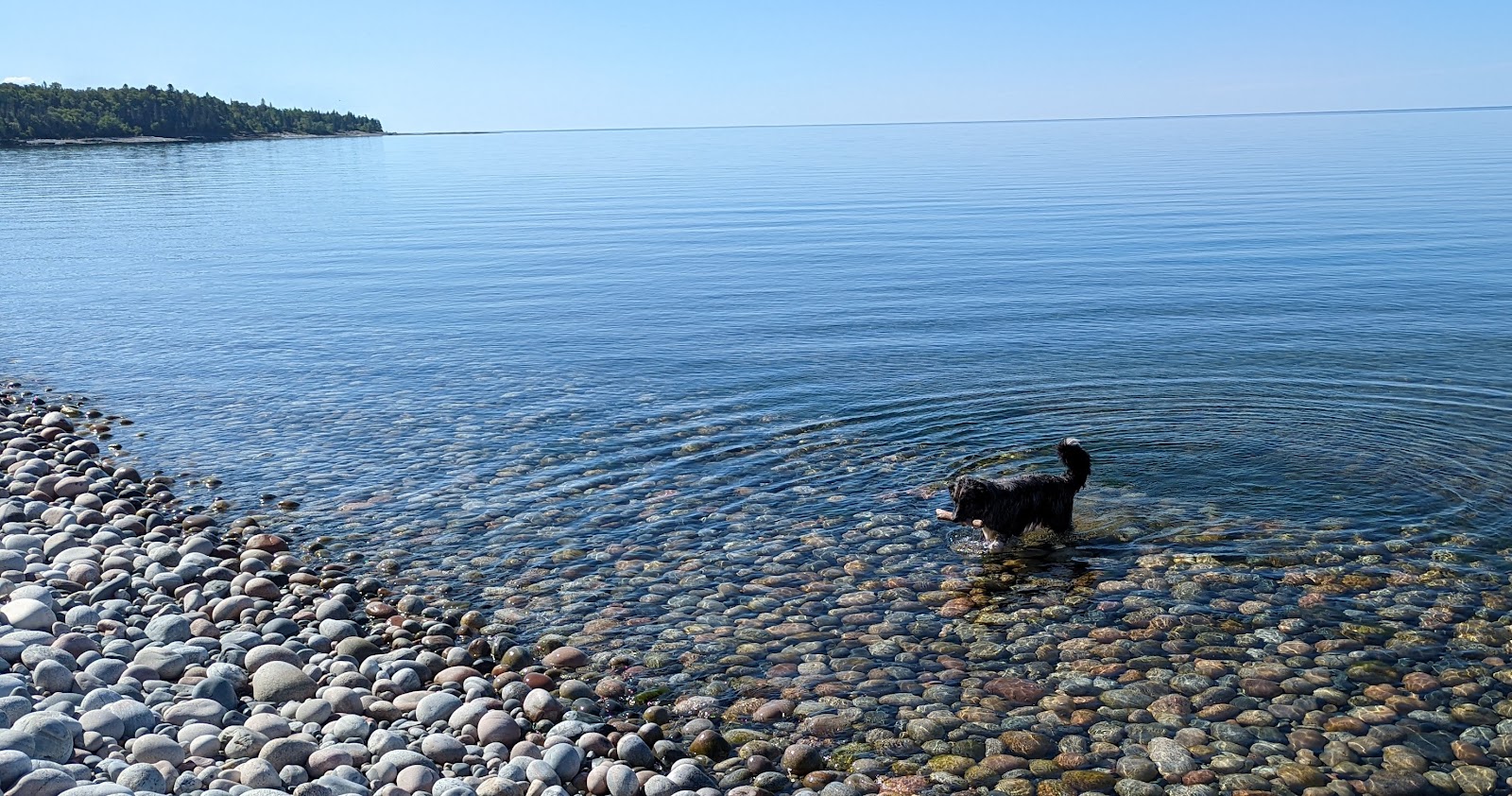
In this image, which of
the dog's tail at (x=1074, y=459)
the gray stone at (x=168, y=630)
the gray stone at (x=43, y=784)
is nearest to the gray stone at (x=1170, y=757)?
the dog's tail at (x=1074, y=459)

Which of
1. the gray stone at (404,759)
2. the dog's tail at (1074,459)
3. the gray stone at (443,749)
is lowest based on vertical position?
the gray stone at (443,749)

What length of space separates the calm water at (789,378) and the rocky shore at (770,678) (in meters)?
0.62

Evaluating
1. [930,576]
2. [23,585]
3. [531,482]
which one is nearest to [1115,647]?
[930,576]

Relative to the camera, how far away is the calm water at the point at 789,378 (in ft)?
41.9

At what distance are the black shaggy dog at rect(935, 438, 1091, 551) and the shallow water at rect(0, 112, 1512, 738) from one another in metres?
0.37

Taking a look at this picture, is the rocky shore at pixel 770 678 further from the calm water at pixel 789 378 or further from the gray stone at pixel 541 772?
the calm water at pixel 789 378

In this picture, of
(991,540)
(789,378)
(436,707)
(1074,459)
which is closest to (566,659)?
(436,707)

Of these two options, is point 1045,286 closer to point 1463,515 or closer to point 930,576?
point 1463,515

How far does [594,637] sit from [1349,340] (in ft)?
56.9

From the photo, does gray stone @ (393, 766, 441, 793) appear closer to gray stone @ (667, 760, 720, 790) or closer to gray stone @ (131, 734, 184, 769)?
gray stone @ (131, 734, 184, 769)

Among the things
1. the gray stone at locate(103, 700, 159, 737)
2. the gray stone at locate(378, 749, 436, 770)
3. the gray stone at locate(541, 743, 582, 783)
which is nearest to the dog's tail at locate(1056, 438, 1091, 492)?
the gray stone at locate(541, 743, 582, 783)

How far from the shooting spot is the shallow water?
1182 centimetres

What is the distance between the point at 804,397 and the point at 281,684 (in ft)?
35.4

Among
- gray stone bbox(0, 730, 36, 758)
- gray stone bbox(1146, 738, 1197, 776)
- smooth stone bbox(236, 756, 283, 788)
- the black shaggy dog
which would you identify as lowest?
smooth stone bbox(236, 756, 283, 788)
